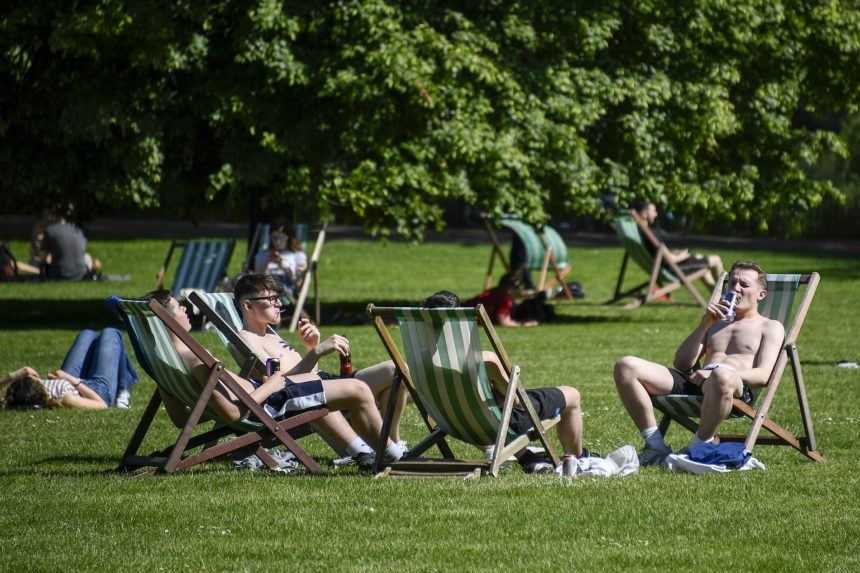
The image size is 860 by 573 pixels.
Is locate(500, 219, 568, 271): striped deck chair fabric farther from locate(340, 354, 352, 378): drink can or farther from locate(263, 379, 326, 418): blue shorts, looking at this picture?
locate(263, 379, 326, 418): blue shorts

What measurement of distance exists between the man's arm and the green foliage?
8510mm

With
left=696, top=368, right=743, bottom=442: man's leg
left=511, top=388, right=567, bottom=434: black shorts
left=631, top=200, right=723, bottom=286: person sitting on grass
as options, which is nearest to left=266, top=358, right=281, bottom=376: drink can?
left=511, top=388, right=567, bottom=434: black shorts

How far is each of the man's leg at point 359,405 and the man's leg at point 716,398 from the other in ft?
5.15

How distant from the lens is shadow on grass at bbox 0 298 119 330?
1895 centimetres

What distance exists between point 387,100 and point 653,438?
30.4ft

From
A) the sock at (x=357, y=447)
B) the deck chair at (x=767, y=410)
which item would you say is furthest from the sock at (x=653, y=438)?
the sock at (x=357, y=447)

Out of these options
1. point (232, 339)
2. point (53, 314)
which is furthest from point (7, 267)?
point (232, 339)

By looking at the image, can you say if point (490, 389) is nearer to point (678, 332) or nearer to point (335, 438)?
point (335, 438)

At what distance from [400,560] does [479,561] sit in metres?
0.29

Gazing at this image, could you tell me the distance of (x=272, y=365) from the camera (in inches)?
333

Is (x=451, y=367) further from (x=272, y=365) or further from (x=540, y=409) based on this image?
(x=272, y=365)

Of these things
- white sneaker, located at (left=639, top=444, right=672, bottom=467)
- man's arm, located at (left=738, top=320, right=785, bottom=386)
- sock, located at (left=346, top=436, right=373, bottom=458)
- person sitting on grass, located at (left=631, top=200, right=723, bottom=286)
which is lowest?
person sitting on grass, located at (left=631, top=200, right=723, bottom=286)

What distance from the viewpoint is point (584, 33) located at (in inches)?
707

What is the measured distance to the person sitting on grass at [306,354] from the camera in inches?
329
